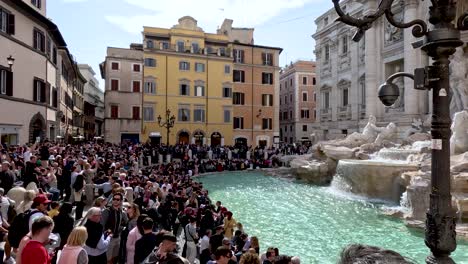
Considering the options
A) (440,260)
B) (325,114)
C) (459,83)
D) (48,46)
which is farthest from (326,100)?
(440,260)

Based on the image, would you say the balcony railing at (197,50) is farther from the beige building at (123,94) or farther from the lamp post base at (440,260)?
the lamp post base at (440,260)

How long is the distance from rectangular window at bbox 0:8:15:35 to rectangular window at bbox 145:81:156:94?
22.2 metres

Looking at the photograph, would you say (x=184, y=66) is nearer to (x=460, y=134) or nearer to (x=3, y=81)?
(x=3, y=81)

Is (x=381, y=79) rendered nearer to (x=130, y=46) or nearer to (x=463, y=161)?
(x=463, y=161)

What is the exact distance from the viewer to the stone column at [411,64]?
2314cm

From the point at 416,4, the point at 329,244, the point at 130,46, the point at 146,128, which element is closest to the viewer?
the point at 329,244

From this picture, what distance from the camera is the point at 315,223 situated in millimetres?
12070

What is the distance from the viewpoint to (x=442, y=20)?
3582 millimetres

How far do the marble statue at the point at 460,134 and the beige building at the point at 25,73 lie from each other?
62.4ft

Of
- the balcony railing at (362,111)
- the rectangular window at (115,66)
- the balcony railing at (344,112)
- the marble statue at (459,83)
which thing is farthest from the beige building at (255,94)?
the marble statue at (459,83)

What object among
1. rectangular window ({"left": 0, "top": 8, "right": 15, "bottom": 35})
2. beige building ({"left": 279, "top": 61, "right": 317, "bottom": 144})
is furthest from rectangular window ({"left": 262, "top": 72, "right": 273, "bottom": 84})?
rectangular window ({"left": 0, "top": 8, "right": 15, "bottom": 35})

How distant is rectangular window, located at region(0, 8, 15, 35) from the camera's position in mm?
17578

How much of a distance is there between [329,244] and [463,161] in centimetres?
609

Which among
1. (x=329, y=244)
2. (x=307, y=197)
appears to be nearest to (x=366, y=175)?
(x=307, y=197)
